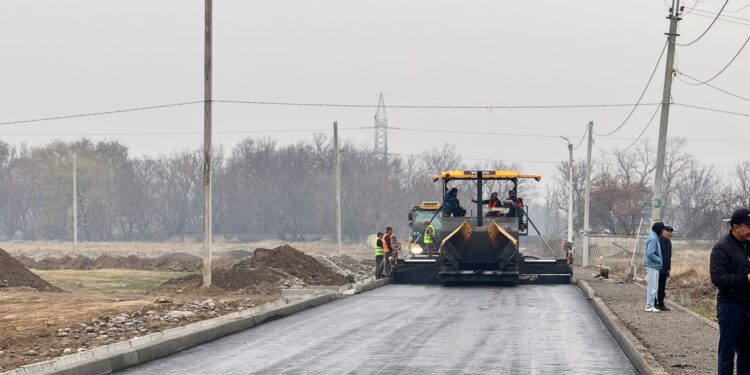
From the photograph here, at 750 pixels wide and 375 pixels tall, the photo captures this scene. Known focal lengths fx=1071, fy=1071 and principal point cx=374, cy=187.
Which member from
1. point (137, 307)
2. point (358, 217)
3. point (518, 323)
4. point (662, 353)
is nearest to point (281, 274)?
point (137, 307)

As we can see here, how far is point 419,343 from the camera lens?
1591 cm

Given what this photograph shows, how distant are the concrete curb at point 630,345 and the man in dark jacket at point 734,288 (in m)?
2.22

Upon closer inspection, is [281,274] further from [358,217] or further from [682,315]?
[358,217]

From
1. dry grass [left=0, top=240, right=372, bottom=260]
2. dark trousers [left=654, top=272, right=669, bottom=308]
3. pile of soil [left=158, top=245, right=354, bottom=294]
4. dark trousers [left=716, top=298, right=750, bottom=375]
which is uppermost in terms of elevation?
dark trousers [left=716, top=298, right=750, bottom=375]

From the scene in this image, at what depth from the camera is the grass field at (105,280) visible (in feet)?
108

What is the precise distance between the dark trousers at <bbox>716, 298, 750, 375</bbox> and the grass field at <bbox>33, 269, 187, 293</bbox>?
949 inches

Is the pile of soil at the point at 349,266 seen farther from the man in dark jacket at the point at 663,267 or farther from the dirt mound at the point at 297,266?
the man in dark jacket at the point at 663,267

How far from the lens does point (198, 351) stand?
15.2m

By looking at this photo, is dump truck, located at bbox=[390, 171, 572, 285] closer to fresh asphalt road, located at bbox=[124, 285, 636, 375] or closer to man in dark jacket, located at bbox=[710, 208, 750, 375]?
fresh asphalt road, located at bbox=[124, 285, 636, 375]

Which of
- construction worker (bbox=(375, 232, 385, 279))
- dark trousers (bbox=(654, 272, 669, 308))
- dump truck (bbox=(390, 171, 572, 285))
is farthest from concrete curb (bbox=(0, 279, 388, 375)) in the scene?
construction worker (bbox=(375, 232, 385, 279))

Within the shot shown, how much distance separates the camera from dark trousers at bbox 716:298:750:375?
9719 millimetres

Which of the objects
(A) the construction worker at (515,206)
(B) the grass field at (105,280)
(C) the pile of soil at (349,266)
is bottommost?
(C) the pile of soil at (349,266)

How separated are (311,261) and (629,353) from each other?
2365 cm

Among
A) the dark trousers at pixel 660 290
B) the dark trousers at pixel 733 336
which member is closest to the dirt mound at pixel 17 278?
the dark trousers at pixel 660 290
